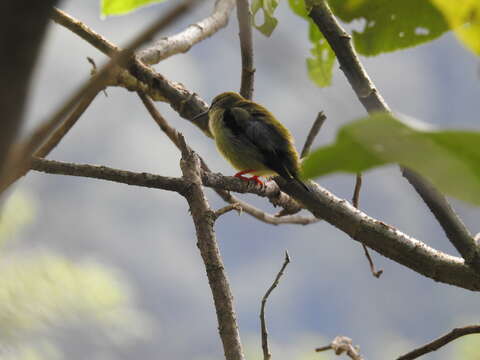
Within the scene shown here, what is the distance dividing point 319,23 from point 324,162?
0.82 metres

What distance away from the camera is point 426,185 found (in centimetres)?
104

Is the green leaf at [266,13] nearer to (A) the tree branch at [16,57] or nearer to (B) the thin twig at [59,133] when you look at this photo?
(B) the thin twig at [59,133]

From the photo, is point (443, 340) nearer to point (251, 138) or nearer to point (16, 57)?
point (16, 57)

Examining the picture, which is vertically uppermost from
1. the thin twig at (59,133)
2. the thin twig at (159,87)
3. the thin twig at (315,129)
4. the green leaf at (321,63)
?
the thin twig at (159,87)

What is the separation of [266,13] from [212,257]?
458 millimetres

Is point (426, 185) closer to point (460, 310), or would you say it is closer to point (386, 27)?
point (386, 27)

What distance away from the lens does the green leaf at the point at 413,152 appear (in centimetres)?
25

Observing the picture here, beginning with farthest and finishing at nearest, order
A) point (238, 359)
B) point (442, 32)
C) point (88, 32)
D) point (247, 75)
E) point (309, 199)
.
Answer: point (247, 75)
point (88, 32)
point (309, 199)
point (238, 359)
point (442, 32)

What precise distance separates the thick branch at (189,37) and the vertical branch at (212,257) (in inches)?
28.6

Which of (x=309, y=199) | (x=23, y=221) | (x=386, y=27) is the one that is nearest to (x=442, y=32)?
(x=386, y=27)

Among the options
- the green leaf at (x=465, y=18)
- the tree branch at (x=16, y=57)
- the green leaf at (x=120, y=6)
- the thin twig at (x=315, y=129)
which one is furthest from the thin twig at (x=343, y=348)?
the tree branch at (x=16, y=57)

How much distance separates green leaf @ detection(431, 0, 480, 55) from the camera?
334mm

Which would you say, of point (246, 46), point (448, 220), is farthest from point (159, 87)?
point (448, 220)

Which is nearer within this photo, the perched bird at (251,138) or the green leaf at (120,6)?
the green leaf at (120,6)
